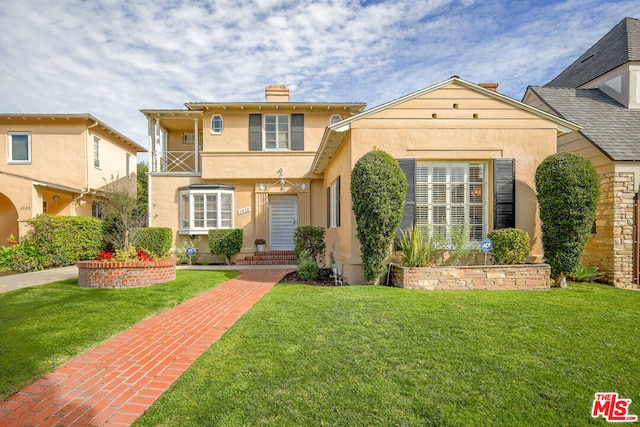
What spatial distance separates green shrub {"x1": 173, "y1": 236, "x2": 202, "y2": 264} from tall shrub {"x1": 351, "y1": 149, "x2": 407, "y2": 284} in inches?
335

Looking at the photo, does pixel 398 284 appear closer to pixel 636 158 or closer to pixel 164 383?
pixel 164 383

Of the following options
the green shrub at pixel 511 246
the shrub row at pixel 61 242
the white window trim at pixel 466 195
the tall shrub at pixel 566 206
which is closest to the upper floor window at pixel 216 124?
the shrub row at pixel 61 242

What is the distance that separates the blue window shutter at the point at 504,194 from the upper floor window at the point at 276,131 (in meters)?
8.80

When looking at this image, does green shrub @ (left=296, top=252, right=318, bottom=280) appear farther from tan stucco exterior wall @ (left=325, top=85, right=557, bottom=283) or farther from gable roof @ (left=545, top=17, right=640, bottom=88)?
gable roof @ (left=545, top=17, right=640, bottom=88)

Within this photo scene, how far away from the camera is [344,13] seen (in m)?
8.44

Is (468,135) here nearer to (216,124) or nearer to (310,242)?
(310,242)

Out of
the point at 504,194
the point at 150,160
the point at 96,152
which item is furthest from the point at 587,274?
the point at 96,152

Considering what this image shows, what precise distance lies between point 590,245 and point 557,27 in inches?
270

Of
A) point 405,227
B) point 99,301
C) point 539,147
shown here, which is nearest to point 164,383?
point 99,301

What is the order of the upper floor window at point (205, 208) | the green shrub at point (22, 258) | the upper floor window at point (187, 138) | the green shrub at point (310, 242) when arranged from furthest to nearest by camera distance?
1. the upper floor window at point (187, 138)
2. the upper floor window at point (205, 208)
3. the green shrub at point (22, 258)
4. the green shrub at point (310, 242)

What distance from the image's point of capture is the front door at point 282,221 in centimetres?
1413

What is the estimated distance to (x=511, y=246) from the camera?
700 centimetres

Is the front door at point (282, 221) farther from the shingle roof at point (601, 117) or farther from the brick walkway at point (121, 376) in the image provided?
the shingle roof at point (601, 117)

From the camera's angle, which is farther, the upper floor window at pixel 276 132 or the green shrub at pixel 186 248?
the upper floor window at pixel 276 132
